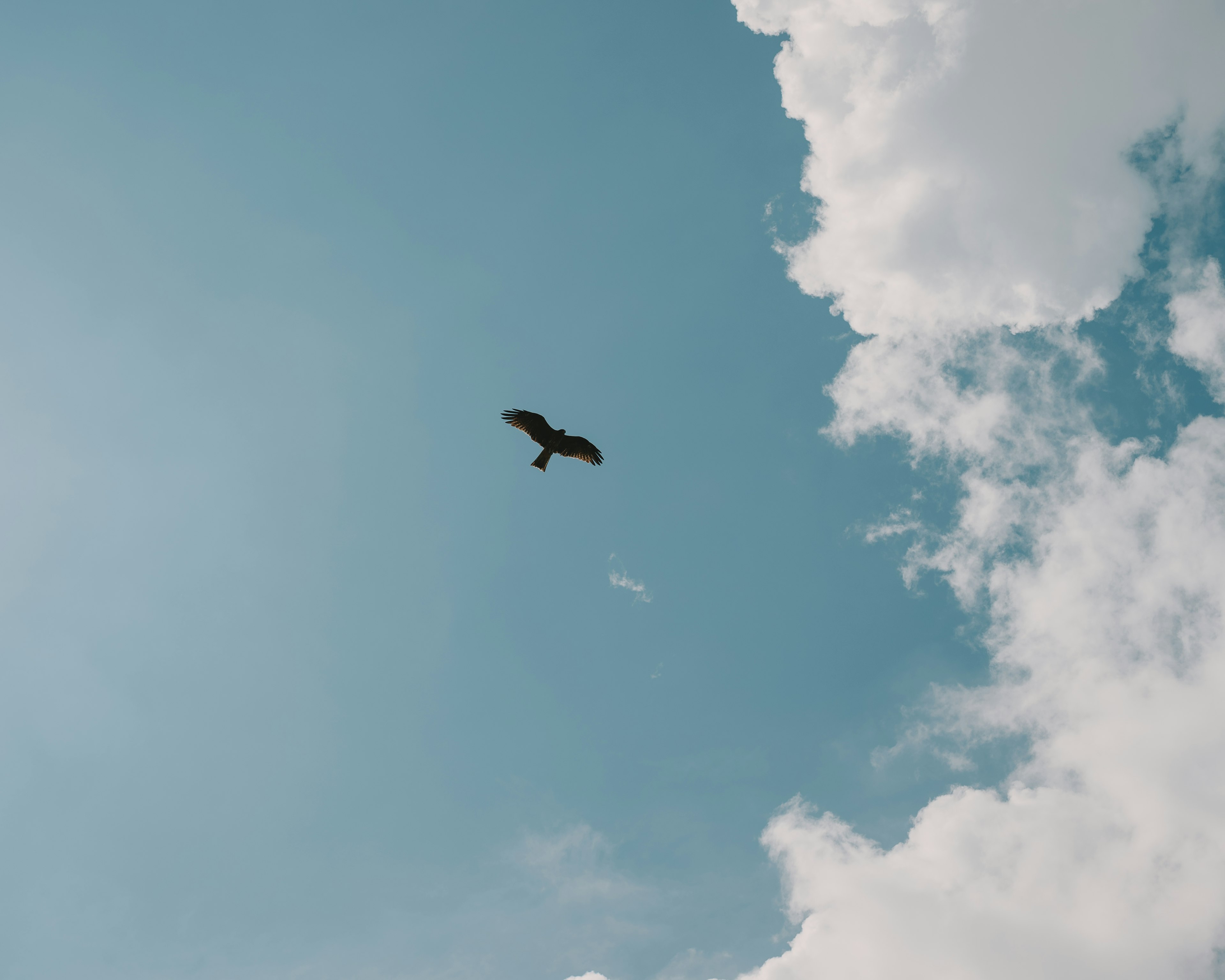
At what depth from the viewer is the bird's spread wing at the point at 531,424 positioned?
1359 inches

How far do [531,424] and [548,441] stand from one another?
1412 millimetres

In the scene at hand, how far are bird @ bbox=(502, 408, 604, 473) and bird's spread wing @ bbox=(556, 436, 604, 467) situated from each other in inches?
0.7

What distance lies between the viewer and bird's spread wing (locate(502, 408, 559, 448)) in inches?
1359

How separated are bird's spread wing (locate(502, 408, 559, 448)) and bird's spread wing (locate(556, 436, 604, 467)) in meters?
0.92

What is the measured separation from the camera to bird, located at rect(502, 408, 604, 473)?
34469mm

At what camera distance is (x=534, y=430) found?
35156 mm

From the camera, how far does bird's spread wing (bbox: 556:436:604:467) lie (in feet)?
118

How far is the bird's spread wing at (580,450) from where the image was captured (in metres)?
35.9

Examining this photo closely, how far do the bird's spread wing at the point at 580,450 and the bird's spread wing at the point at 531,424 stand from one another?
917mm

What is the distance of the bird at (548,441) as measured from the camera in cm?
3447

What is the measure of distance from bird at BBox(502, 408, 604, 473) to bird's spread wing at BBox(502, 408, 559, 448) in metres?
0.02

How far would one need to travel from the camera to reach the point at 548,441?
35.7 metres

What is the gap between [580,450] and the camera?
3634 centimetres

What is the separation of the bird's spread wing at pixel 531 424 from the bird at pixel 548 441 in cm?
2
